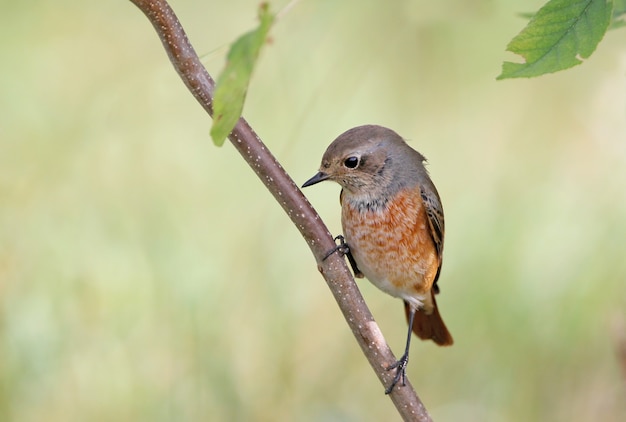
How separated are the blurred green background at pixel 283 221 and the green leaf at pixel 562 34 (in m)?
3.25

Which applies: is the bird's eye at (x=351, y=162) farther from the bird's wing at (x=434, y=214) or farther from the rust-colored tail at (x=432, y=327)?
the rust-colored tail at (x=432, y=327)

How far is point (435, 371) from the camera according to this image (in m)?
5.47

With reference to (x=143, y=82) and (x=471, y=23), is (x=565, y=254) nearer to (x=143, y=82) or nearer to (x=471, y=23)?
(x=471, y=23)

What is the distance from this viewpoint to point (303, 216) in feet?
7.66

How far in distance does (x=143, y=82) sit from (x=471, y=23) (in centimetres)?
281

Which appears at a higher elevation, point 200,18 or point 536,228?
point 200,18

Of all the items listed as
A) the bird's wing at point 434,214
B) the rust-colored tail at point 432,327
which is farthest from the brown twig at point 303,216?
the rust-colored tail at point 432,327

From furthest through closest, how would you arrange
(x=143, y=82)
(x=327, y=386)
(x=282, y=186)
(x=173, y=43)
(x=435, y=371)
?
(x=143, y=82), (x=435, y=371), (x=327, y=386), (x=282, y=186), (x=173, y=43)

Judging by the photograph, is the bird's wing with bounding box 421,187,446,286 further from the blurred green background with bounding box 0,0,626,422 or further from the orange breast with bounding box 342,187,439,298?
the blurred green background with bounding box 0,0,626,422

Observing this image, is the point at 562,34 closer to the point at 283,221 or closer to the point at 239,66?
the point at 239,66

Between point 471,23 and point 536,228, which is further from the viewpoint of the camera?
point 471,23

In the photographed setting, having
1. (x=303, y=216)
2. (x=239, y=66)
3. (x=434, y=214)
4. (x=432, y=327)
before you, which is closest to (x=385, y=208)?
(x=434, y=214)

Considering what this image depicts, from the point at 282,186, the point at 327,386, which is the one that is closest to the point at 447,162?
the point at 327,386

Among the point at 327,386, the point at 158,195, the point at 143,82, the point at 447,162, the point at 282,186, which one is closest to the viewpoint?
the point at 282,186
